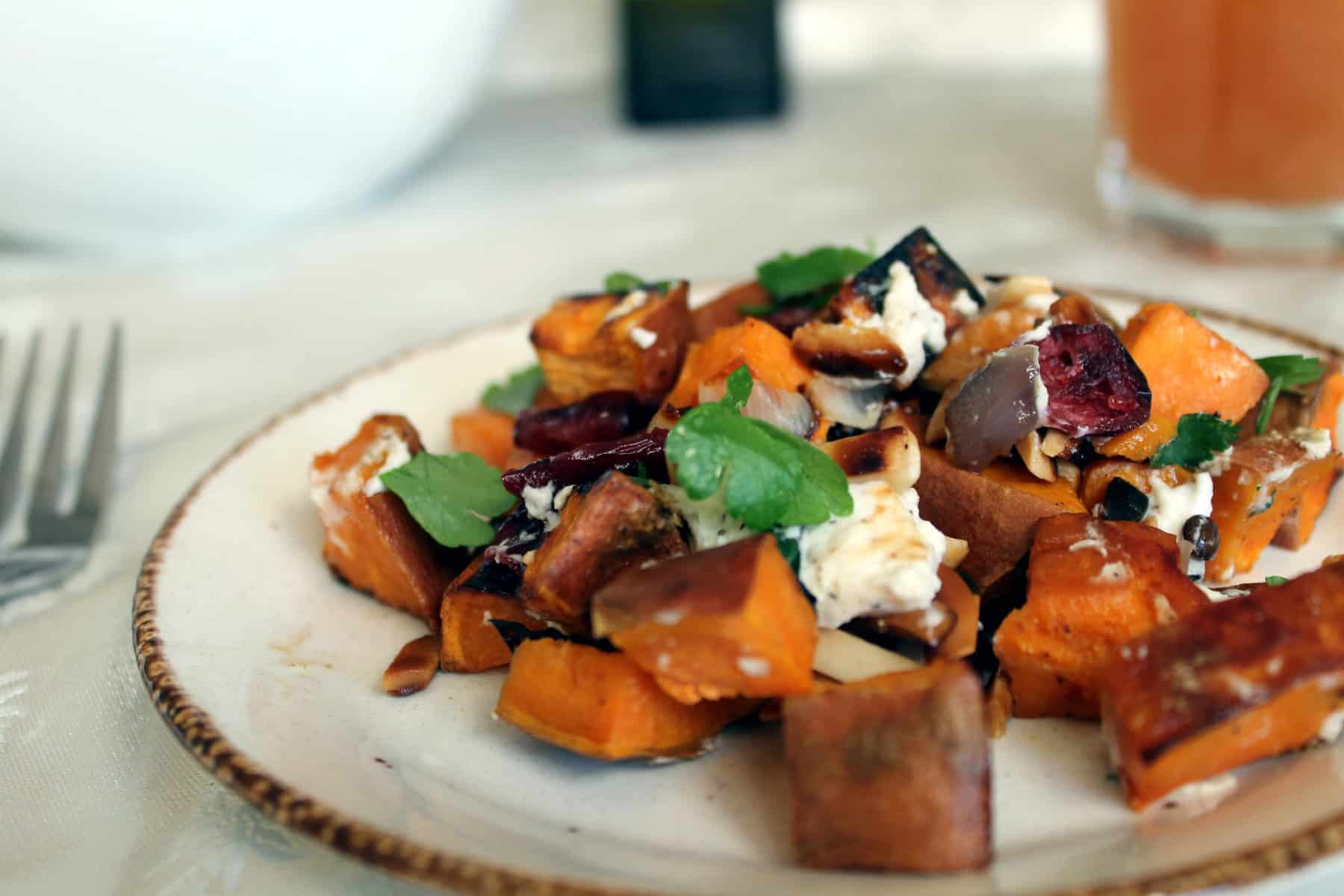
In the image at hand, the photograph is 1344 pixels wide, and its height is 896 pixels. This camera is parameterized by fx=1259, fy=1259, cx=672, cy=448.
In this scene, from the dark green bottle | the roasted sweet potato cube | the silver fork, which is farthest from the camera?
the dark green bottle

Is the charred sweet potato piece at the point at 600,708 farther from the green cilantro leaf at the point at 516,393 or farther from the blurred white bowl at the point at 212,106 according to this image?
the blurred white bowl at the point at 212,106

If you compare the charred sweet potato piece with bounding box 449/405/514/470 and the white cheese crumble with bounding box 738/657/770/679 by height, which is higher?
the white cheese crumble with bounding box 738/657/770/679

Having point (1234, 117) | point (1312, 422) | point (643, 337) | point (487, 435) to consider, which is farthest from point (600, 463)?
point (1234, 117)

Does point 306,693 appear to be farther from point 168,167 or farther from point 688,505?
point 168,167

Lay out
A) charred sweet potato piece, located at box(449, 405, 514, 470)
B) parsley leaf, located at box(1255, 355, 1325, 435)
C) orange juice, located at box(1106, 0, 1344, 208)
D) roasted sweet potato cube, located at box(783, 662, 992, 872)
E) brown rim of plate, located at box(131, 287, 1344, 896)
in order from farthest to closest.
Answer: orange juice, located at box(1106, 0, 1344, 208) < charred sweet potato piece, located at box(449, 405, 514, 470) < parsley leaf, located at box(1255, 355, 1325, 435) < roasted sweet potato cube, located at box(783, 662, 992, 872) < brown rim of plate, located at box(131, 287, 1344, 896)

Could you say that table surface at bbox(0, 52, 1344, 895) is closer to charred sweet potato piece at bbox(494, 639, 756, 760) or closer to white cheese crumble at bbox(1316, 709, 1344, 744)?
charred sweet potato piece at bbox(494, 639, 756, 760)

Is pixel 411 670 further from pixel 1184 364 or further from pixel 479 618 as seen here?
pixel 1184 364

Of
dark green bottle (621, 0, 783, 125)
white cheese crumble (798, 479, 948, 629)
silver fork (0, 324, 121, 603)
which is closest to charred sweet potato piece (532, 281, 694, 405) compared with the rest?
white cheese crumble (798, 479, 948, 629)
